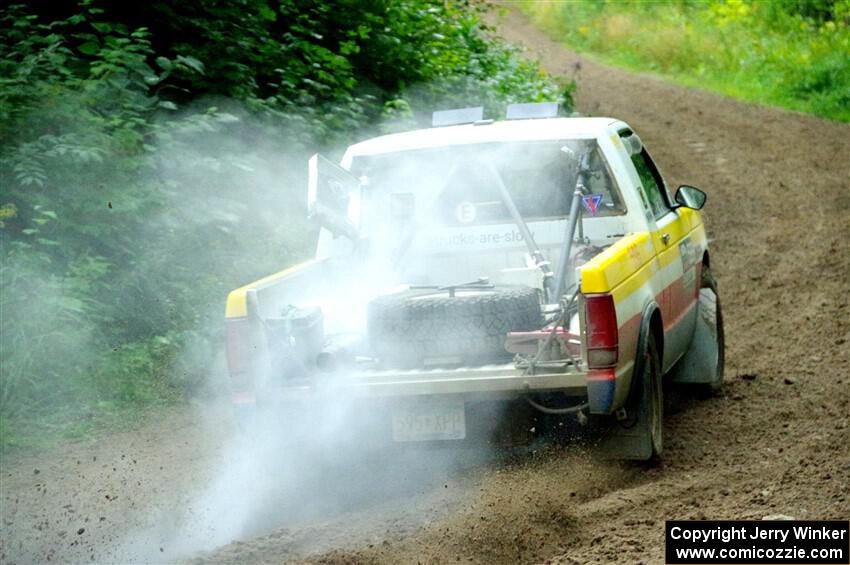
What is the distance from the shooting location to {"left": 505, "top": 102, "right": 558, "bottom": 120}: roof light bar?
25.3 ft

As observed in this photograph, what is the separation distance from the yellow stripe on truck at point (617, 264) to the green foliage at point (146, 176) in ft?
12.1

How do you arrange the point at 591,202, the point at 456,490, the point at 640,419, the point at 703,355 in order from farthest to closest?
the point at 703,355 < the point at 591,202 < the point at 640,419 < the point at 456,490

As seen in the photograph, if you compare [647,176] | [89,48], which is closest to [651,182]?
[647,176]

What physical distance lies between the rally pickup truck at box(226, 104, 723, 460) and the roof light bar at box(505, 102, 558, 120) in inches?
0.5

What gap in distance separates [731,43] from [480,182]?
24062 millimetres

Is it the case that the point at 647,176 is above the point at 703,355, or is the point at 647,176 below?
above

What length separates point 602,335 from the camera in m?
5.82

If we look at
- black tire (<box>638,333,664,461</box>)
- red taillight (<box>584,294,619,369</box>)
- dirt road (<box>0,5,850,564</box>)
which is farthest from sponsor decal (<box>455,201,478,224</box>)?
red taillight (<box>584,294,619,369</box>)

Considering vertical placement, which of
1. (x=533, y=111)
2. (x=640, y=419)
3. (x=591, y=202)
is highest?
(x=533, y=111)

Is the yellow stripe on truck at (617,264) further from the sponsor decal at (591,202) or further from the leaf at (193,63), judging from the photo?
the leaf at (193,63)

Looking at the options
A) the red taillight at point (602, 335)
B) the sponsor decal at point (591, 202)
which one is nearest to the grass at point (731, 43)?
the sponsor decal at point (591, 202)

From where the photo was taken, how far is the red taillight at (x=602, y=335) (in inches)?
229

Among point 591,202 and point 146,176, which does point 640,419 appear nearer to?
point 591,202

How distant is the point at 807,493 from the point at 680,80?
25.0 metres
